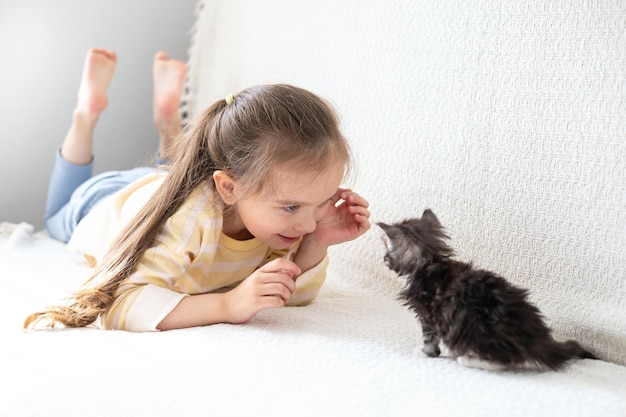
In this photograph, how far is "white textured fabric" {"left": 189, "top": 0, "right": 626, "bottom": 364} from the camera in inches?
40.7

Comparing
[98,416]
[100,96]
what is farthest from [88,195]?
[98,416]

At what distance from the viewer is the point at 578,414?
2.46 feet

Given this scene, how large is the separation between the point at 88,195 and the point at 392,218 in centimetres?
84

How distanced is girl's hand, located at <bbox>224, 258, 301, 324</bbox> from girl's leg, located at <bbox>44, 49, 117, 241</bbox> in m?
0.97

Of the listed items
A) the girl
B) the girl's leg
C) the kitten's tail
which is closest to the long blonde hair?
the girl

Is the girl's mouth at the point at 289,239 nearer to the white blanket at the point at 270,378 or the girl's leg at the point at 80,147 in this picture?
the white blanket at the point at 270,378

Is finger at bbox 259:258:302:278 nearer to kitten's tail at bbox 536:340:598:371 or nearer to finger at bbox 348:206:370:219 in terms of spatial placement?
finger at bbox 348:206:370:219

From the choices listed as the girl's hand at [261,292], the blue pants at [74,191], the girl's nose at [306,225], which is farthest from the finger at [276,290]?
the blue pants at [74,191]

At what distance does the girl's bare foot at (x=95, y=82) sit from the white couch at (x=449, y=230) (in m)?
0.46

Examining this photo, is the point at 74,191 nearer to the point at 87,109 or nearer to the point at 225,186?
the point at 87,109

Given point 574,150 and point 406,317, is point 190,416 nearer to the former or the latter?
point 406,317

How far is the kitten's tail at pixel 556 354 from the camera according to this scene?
34.4 inches

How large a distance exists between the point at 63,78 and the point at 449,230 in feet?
4.53

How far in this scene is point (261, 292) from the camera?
110cm
